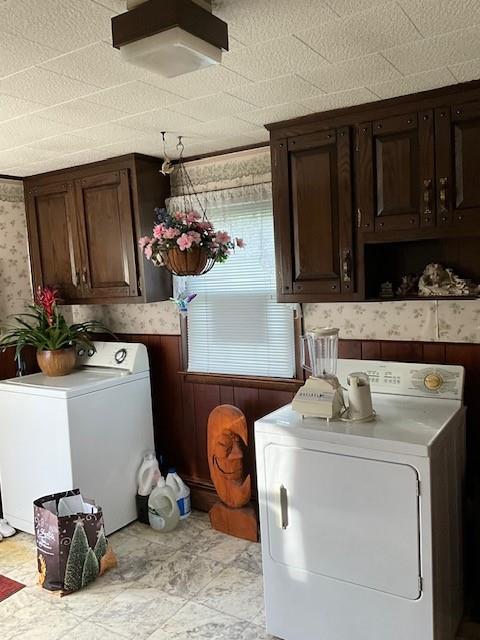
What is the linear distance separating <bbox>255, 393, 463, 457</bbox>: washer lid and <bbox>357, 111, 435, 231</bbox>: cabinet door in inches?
30.4

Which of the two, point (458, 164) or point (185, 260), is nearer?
point (458, 164)

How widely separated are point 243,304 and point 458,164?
141 centimetres

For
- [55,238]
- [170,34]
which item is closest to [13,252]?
[55,238]

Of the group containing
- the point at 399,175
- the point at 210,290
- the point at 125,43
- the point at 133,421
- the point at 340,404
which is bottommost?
the point at 133,421

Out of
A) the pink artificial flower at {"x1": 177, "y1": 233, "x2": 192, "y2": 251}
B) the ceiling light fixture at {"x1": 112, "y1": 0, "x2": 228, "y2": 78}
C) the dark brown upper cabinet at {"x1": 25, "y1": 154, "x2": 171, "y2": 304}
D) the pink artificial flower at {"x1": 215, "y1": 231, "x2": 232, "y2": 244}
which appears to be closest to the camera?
the ceiling light fixture at {"x1": 112, "y1": 0, "x2": 228, "y2": 78}

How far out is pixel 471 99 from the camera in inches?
84.4

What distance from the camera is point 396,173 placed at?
2.32 meters

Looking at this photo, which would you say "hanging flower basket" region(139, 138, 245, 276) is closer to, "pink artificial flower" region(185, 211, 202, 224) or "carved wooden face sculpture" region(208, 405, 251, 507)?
"pink artificial flower" region(185, 211, 202, 224)

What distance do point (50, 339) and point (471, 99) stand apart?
262 cm

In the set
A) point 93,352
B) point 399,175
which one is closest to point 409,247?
point 399,175

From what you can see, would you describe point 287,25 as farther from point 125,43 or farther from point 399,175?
point 399,175

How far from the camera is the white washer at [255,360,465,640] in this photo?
6.30 ft

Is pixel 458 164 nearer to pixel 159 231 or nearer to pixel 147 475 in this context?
pixel 159 231

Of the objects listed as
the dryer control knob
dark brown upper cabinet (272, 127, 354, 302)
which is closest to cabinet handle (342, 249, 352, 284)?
dark brown upper cabinet (272, 127, 354, 302)
